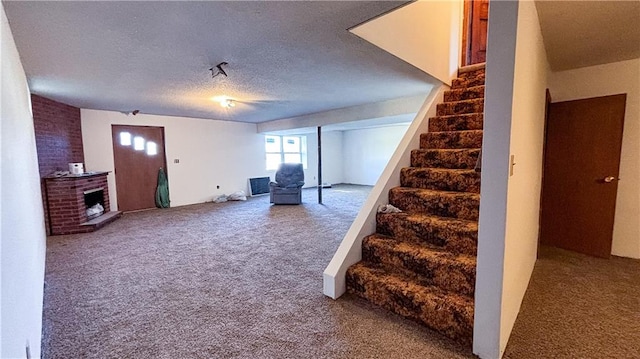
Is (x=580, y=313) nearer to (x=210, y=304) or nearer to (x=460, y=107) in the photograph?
(x=460, y=107)

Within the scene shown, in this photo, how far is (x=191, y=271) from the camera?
286 cm

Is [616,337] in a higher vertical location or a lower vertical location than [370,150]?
lower

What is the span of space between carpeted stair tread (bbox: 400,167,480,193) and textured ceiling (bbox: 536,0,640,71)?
4.11ft

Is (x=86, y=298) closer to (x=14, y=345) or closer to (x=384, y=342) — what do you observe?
(x=14, y=345)

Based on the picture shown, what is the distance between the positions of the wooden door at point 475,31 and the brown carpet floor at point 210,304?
3.62 meters

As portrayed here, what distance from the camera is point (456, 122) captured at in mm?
3137

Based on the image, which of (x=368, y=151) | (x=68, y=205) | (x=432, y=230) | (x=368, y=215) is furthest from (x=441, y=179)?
(x=368, y=151)

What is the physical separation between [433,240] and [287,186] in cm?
454

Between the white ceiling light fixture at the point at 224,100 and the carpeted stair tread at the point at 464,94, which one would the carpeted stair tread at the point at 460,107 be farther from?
the white ceiling light fixture at the point at 224,100

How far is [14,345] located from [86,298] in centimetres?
151

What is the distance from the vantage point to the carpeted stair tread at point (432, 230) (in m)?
2.07

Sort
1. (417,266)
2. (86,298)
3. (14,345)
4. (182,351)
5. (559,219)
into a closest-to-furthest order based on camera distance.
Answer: (14,345), (182,351), (417,266), (86,298), (559,219)

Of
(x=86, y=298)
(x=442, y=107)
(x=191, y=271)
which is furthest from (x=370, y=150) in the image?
(x=86, y=298)

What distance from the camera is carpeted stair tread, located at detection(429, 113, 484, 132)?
9.89 ft
